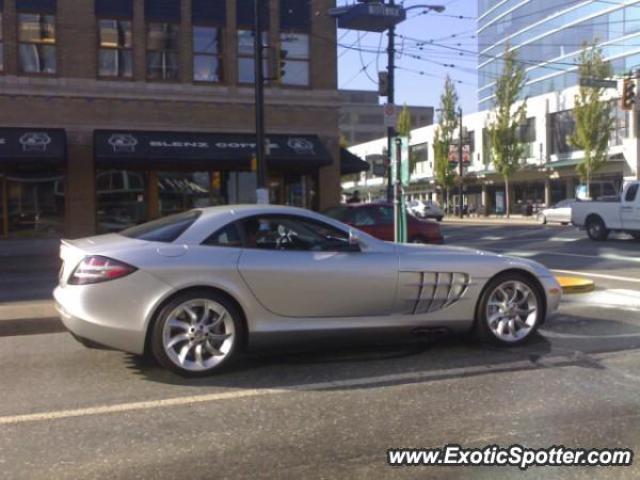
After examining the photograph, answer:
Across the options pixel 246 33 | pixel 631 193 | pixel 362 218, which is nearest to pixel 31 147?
pixel 246 33

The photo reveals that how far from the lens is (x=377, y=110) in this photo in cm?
11506

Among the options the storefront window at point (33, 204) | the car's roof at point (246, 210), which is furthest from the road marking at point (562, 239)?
the car's roof at point (246, 210)

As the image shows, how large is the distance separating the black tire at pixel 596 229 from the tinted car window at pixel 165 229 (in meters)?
18.3

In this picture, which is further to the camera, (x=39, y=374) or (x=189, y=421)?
(x=39, y=374)

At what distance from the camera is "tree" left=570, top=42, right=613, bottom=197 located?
38.7 metres

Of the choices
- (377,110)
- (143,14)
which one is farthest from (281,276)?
(377,110)

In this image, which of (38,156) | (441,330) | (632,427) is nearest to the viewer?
(632,427)

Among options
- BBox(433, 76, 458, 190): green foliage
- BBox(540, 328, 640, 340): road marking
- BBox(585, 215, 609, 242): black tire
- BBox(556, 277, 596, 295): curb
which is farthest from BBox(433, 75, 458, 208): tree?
BBox(540, 328, 640, 340): road marking

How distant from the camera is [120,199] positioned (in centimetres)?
2106

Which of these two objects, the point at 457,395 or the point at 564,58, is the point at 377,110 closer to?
the point at 564,58

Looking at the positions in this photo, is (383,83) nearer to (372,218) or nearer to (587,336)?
(372,218)

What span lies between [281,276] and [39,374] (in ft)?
7.21

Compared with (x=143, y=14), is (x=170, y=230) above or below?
below

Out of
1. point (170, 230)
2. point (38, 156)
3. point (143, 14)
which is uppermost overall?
point (143, 14)
